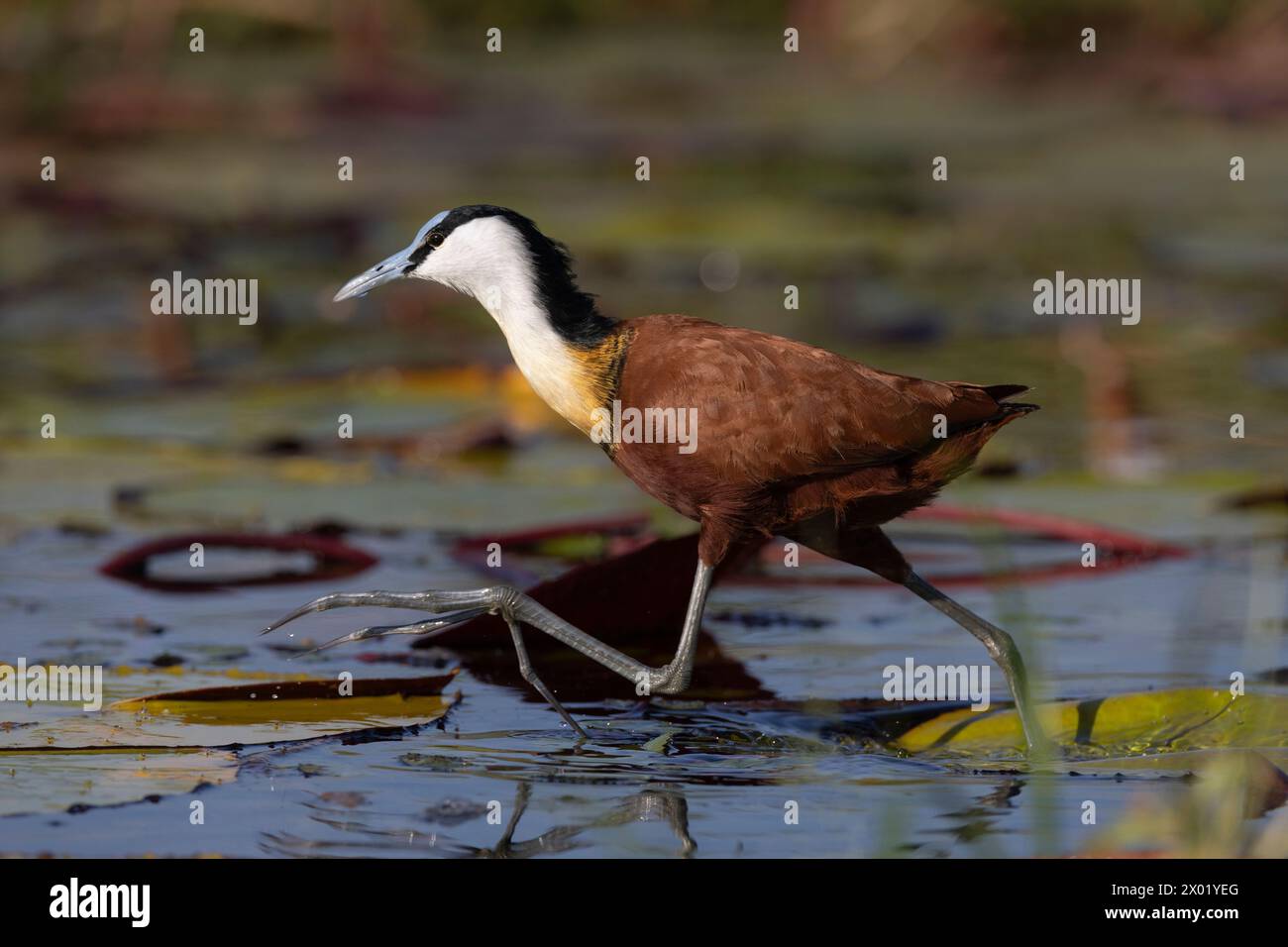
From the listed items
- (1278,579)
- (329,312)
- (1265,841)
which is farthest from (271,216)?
(1265,841)

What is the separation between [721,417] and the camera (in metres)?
4.94

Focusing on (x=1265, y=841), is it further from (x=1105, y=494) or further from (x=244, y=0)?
(x=244, y=0)

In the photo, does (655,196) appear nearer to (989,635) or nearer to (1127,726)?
(989,635)

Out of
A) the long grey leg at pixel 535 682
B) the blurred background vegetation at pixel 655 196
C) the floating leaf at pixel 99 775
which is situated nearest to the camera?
the floating leaf at pixel 99 775

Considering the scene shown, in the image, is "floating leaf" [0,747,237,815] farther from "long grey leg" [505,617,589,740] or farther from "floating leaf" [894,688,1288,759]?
"floating leaf" [894,688,1288,759]

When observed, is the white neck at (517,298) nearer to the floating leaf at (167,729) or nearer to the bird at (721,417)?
the bird at (721,417)

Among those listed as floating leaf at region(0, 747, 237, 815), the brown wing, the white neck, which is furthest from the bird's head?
floating leaf at region(0, 747, 237, 815)

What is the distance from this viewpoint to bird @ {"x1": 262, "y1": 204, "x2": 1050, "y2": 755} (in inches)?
194

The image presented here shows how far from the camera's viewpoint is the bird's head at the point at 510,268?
513 cm

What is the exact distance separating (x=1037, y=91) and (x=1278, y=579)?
11.8 metres

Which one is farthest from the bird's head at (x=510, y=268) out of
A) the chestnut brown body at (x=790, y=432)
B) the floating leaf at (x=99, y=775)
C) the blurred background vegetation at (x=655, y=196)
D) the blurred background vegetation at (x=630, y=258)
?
the blurred background vegetation at (x=655, y=196)

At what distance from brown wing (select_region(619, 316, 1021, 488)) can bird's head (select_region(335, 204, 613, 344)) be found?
0.25 meters

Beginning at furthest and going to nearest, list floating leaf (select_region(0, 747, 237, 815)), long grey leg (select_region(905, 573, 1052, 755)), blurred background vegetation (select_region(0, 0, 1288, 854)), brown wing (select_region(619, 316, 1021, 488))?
blurred background vegetation (select_region(0, 0, 1288, 854)), long grey leg (select_region(905, 573, 1052, 755)), brown wing (select_region(619, 316, 1021, 488)), floating leaf (select_region(0, 747, 237, 815))
